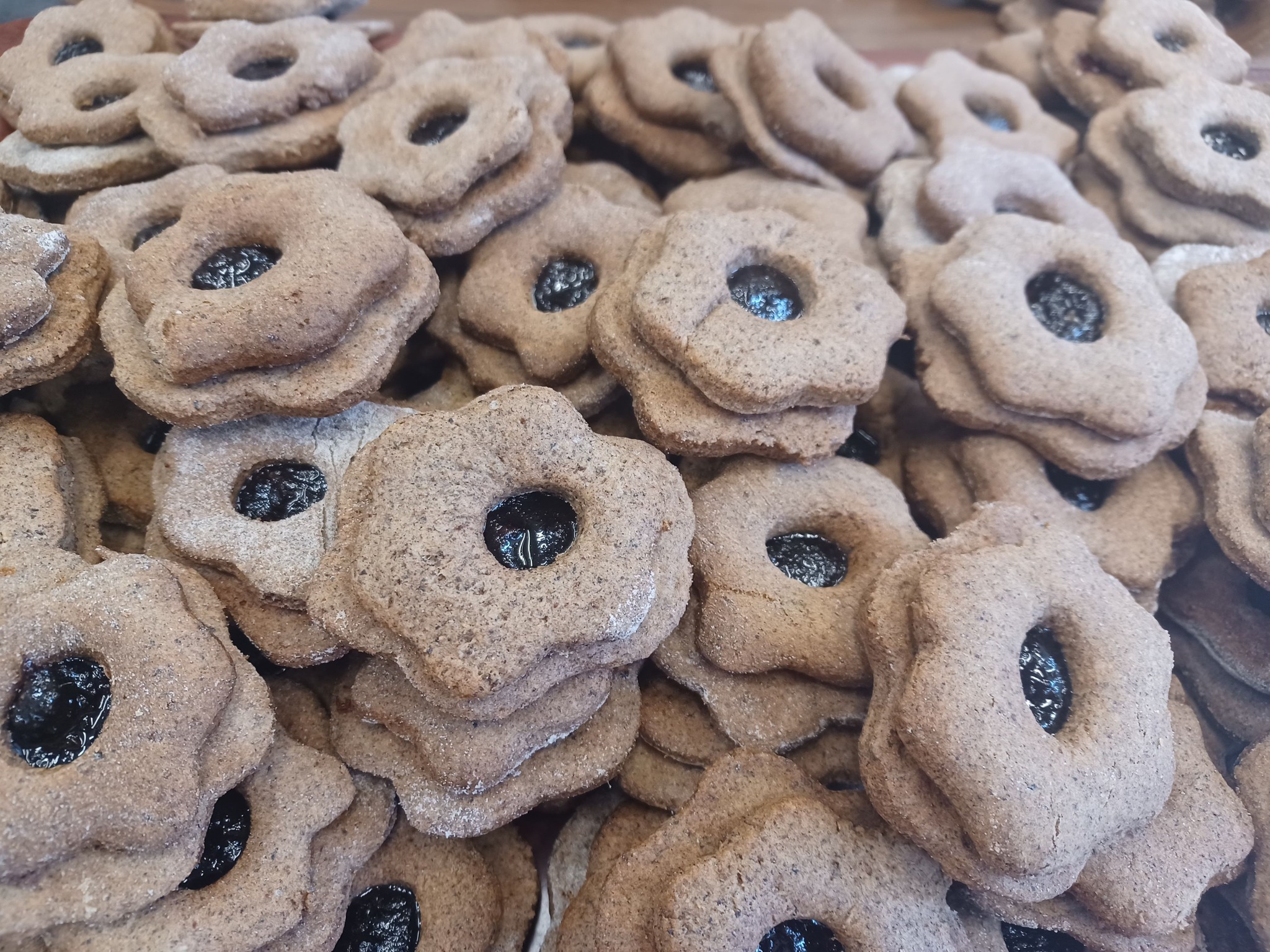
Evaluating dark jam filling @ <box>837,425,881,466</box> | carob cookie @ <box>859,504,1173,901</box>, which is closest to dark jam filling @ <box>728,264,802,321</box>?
dark jam filling @ <box>837,425,881,466</box>

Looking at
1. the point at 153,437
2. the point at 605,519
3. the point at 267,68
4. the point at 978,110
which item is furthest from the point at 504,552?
the point at 978,110

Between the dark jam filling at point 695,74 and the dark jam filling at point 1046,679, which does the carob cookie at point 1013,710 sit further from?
the dark jam filling at point 695,74

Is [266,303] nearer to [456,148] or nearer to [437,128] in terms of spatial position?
[456,148]

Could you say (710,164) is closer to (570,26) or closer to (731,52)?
(731,52)

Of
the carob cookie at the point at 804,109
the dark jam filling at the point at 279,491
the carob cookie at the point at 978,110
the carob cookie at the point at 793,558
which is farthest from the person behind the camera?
the carob cookie at the point at 978,110

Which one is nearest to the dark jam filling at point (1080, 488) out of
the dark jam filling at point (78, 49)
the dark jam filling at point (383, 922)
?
the dark jam filling at point (383, 922)
